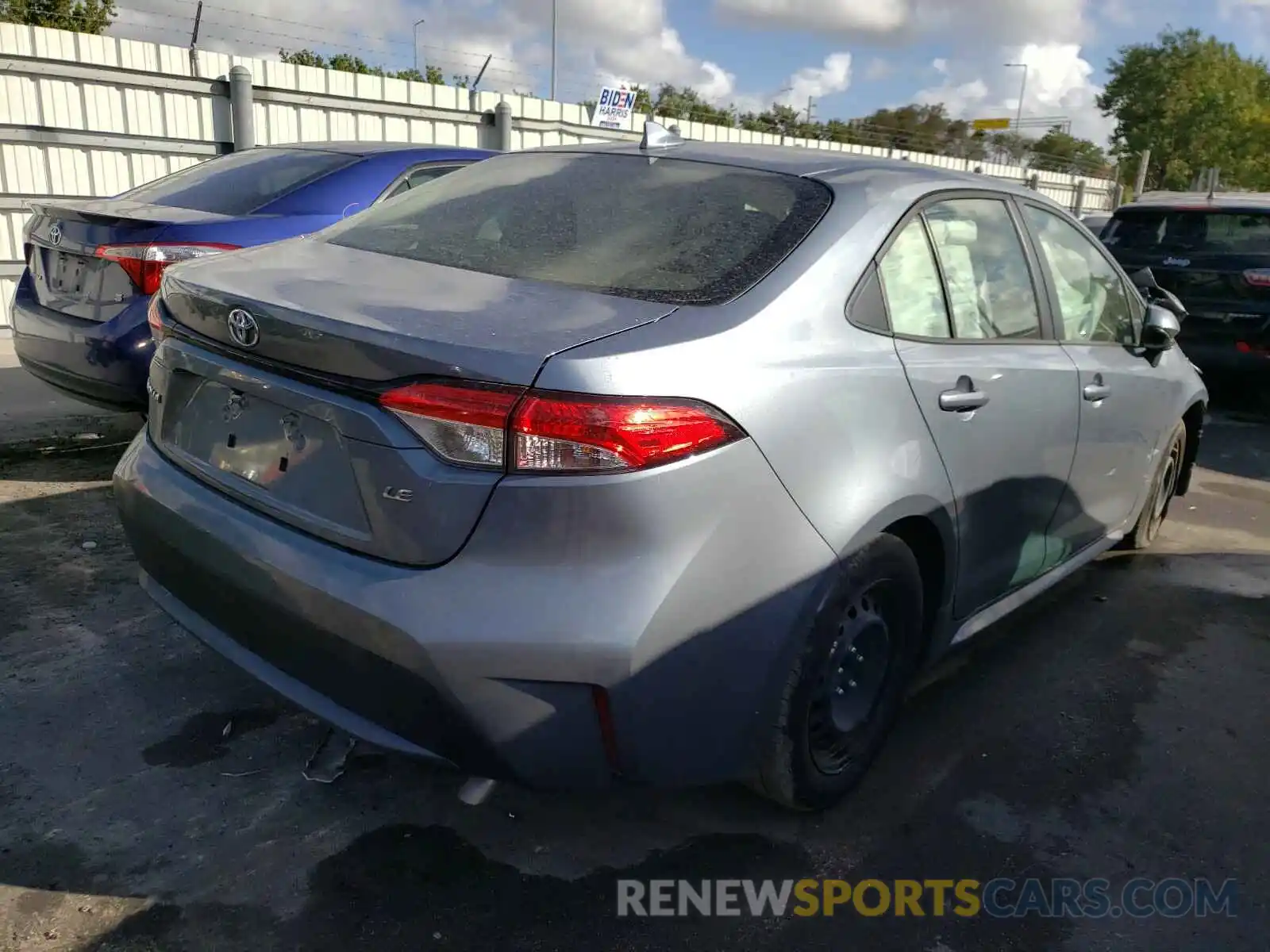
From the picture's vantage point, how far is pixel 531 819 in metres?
2.60

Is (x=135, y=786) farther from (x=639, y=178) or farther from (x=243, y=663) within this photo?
(x=639, y=178)

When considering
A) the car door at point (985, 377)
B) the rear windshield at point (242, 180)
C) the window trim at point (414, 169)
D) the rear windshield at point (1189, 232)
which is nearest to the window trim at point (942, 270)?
the car door at point (985, 377)

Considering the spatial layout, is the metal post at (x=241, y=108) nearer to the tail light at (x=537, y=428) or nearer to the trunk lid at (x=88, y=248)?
the trunk lid at (x=88, y=248)

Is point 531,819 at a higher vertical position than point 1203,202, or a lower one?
lower

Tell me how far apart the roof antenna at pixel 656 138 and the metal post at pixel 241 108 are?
22.9 feet

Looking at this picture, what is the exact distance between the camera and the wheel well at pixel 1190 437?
4652 millimetres

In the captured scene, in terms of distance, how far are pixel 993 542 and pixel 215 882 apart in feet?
7.42

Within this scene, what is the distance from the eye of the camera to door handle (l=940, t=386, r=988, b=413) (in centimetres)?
265

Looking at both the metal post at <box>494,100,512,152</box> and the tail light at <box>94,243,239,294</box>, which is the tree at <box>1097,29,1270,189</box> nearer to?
the metal post at <box>494,100,512,152</box>

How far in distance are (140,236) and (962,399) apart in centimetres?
339

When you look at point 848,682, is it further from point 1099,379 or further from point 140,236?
point 140,236

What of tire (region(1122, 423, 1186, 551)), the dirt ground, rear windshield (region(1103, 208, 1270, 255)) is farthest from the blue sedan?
rear windshield (region(1103, 208, 1270, 255))

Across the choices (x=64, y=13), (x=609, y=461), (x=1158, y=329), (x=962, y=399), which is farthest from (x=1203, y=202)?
(x=64, y=13)

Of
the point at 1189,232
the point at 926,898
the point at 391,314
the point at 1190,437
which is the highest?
the point at 1189,232
